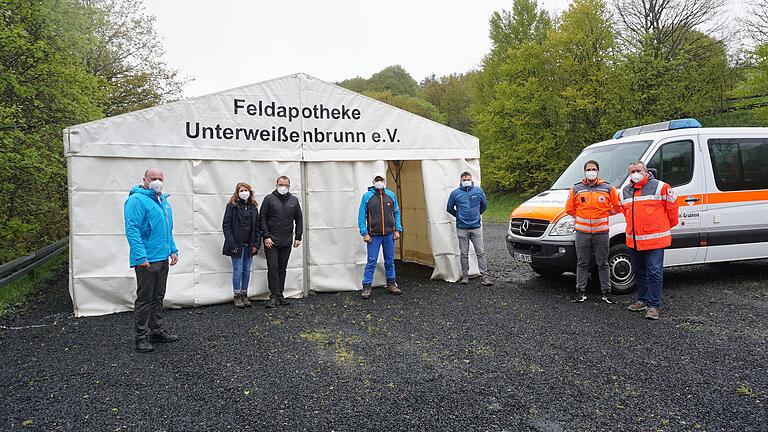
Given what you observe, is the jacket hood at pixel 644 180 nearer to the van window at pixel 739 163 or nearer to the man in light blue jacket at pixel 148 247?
the van window at pixel 739 163

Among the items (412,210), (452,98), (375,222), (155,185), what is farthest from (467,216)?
(452,98)

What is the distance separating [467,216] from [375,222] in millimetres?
1541

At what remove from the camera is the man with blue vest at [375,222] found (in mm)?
7148

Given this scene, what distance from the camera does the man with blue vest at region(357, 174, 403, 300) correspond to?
7.15m

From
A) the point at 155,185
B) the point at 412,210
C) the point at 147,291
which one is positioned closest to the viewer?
the point at 147,291

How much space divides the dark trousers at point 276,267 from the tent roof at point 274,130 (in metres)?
1.41

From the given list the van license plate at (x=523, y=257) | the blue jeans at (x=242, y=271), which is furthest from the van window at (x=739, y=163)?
the blue jeans at (x=242, y=271)

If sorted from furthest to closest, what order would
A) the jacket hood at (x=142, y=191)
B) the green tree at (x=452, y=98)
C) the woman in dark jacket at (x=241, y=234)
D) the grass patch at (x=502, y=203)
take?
1. the green tree at (x=452, y=98)
2. the grass patch at (x=502, y=203)
3. the woman in dark jacket at (x=241, y=234)
4. the jacket hood at (x=142, y=191)

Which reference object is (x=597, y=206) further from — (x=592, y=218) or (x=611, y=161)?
(x=611, y=161)

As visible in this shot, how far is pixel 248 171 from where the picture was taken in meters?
6.99

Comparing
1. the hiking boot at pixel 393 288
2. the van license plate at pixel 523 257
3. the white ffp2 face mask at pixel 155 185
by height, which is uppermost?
the white ffp2 face mask at pixel 155 185

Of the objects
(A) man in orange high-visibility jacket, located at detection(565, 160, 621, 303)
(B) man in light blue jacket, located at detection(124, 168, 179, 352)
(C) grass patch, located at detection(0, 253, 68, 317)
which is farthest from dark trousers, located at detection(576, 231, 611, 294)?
(C) grass patch, located at detection(0, 253, 68, 317)

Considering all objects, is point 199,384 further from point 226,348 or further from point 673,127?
point 673,127

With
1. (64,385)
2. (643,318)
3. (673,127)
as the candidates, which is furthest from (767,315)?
(64,385)
